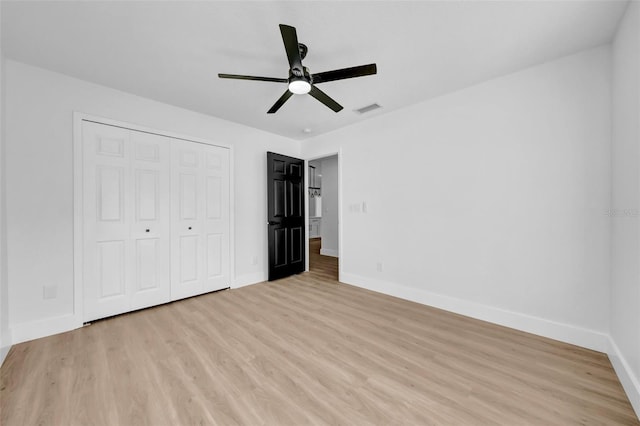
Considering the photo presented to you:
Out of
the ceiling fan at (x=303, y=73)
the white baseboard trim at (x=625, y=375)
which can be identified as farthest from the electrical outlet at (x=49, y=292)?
the white baseboard trim at (x=625, y=375)

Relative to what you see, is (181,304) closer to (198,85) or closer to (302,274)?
(302,274)

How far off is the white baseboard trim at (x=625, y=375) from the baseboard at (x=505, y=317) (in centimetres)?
15

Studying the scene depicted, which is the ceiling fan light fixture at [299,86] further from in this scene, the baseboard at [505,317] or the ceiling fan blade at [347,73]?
the baseboard at [505,317]

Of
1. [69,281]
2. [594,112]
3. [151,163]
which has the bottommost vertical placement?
[69,281]

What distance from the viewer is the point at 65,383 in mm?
1694

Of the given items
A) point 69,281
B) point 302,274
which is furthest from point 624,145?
point 69,281

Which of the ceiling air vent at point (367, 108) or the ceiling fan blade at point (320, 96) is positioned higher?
the ceiling air vent at point (367, 108)

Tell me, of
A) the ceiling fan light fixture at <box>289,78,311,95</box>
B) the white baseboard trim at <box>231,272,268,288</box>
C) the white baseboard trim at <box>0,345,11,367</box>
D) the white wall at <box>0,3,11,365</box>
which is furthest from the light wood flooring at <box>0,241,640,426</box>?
the ceiling fan light fixture at <box>289,78,311,95</box>

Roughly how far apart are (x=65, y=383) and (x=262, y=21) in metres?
2.95

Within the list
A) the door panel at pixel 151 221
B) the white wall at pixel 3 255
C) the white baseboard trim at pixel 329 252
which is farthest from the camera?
the white baseboard trim at pixel 329 252

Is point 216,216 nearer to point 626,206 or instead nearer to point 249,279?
point 249,279

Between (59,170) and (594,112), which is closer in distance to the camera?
(594,112)

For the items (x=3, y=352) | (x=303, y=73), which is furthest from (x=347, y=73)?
(x=3, y=352)

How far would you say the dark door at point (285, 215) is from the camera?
13.6ft
